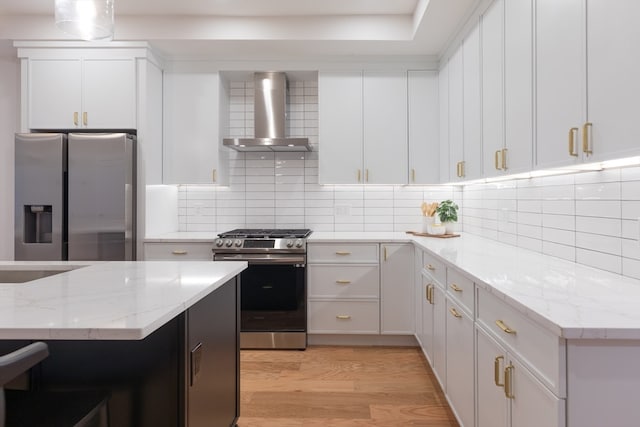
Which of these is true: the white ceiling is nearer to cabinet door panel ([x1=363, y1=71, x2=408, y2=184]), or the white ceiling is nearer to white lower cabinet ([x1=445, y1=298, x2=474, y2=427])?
cabinet door panel ([x1=363, y1=71, x2=408, y2=184])

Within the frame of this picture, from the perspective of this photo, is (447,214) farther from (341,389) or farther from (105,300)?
(105,300)

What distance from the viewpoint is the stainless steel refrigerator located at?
306cm

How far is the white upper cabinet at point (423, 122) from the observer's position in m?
3.59

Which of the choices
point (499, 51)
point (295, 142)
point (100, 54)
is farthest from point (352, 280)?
point (100, 54)

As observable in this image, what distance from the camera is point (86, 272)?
1.79 m

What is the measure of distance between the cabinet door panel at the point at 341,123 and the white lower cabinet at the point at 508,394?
217 centimetres

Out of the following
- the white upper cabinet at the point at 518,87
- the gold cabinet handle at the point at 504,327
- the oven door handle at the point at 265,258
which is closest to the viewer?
the gold cabinet handle at the point at 504,327

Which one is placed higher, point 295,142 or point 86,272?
point 295,142

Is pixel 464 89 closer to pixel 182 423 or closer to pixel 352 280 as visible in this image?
pixel 352 280

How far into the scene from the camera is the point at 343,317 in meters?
3.32

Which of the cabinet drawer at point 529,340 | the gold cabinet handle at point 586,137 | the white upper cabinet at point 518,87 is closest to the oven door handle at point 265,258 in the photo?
the white upper cabinet at point 518,87

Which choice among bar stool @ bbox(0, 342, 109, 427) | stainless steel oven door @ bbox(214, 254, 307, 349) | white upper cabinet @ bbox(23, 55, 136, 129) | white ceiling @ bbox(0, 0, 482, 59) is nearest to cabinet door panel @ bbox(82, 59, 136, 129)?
white upper cabinet @ bbox(23, 55, 136, 129)

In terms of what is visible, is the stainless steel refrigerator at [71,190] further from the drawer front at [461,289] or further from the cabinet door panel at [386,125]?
the drawer front at [461,289]

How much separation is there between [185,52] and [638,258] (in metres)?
3.50
